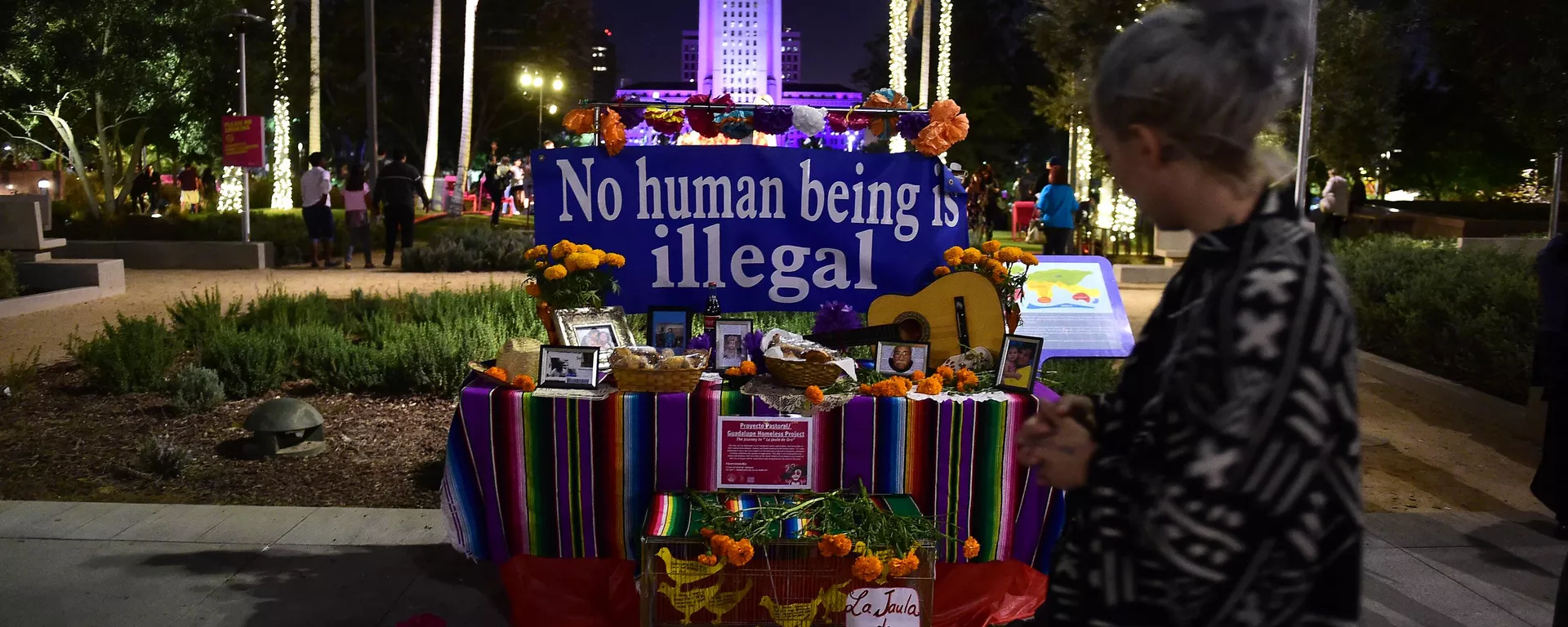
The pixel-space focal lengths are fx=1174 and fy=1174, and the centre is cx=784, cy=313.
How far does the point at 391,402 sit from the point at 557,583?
154 inches

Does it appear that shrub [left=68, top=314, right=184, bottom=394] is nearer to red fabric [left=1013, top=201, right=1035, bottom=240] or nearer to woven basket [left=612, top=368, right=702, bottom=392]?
woven basket [left=612, top=368, right=702, bottom=392]

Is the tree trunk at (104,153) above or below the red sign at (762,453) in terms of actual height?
above

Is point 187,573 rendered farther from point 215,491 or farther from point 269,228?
point 269,228

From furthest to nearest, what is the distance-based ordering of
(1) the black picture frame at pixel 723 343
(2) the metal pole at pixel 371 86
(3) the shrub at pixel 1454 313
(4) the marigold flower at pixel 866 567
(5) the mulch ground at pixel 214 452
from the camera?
1. (2) the metal pole at pixel 371 86
2. (3) the shrub at pixel 1454 313
3. (5) the mulch ground at pixel 214 452
4. (1) the black picture frame at pixel 723 343
5. (4) the marigold flower at pixel 866 567

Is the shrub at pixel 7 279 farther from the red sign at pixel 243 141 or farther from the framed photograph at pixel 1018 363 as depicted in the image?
the framed photograph at pixel 1018 363

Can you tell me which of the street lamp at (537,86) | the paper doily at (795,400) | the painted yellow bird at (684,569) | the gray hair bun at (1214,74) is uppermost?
the street lamp at (537,86)

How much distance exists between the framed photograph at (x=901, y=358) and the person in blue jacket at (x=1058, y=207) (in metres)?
10.8

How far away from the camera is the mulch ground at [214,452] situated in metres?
5.88

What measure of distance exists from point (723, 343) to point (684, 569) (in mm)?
1258

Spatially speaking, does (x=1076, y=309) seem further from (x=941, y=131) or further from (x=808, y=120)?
(x=808, y=120)

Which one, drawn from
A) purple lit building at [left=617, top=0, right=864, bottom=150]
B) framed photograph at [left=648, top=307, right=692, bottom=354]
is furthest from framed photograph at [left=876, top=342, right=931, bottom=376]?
purple lit building at [left=617, top=0, right=864, bottom=150]

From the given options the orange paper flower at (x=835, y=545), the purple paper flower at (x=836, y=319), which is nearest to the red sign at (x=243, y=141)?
the purple paper flower at (x=836, y=319)

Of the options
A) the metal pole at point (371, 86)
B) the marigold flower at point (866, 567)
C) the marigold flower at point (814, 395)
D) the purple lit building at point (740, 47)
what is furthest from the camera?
the purple lit building at point (740, 47)

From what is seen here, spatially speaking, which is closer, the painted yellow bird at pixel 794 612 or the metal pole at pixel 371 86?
the painted yellow bird at pixel 794 612
